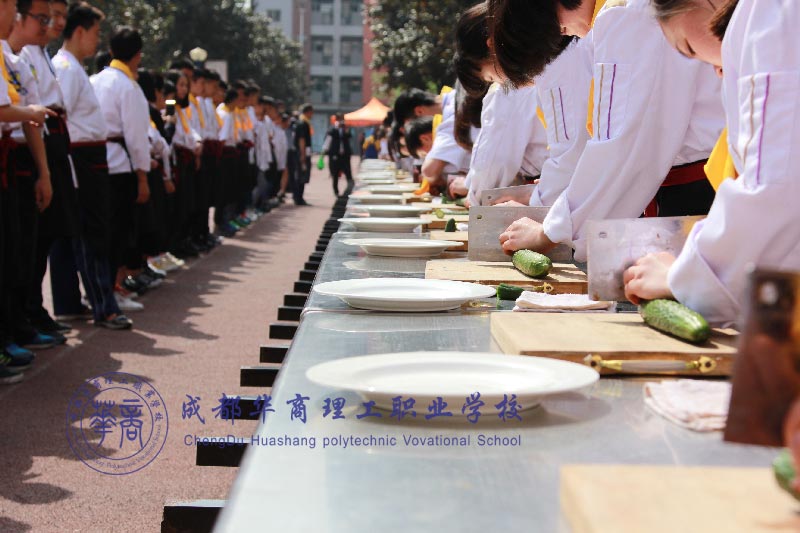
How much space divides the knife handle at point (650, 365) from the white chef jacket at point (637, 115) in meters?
1.29

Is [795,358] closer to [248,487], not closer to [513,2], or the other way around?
[248,487]

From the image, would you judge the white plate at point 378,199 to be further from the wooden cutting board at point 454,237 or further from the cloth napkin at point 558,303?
the cloth napkin at point 558,303

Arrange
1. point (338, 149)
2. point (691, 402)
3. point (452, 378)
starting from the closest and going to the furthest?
point (691, 402) < point (452, 378) < point (338, 149)

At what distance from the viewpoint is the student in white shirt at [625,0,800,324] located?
1667 mm

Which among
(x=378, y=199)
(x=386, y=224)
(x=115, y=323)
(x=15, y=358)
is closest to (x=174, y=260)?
(x=115, y=323)

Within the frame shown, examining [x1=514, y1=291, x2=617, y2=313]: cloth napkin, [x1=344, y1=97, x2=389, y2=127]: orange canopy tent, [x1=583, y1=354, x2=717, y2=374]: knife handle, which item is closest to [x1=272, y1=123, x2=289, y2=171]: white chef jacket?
[x1=344, y1=97, x2=389, y2=127]: orange canopy tent

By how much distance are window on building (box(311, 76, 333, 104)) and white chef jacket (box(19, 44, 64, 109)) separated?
6740 centimetres

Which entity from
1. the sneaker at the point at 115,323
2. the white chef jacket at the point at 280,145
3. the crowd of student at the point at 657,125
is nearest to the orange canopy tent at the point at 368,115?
the white chef jacket at the point at 280,145

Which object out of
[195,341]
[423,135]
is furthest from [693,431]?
[423,135]

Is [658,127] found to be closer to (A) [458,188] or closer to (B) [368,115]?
(A) [458,188]

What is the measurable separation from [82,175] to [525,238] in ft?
14.2

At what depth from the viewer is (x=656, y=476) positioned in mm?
916

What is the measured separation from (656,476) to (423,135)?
833cm

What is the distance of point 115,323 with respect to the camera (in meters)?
6.69
